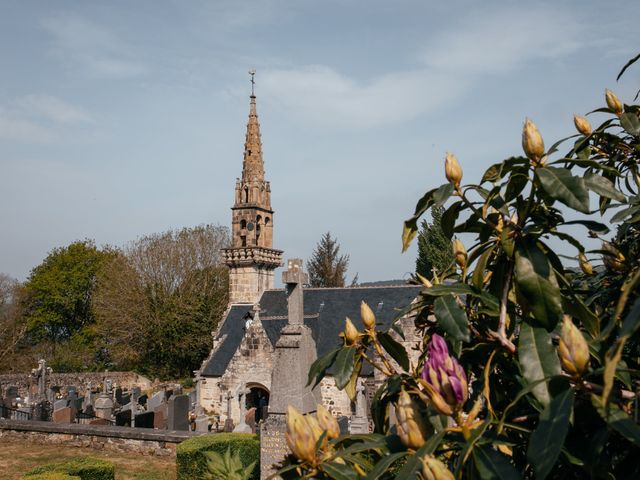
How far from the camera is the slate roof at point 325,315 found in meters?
26.1

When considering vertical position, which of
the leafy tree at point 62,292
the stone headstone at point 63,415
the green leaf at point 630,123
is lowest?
the stone headstone at point 63,415

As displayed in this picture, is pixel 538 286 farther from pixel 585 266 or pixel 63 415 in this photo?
pixel 63 415

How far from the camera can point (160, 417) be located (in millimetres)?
21266

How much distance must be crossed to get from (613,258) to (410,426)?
5.55 feet

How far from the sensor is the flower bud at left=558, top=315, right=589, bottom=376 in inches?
56.7

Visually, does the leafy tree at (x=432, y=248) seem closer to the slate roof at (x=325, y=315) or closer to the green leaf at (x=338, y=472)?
the slate roof at (x=325, y=315)

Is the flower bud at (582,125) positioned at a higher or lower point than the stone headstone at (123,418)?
higher

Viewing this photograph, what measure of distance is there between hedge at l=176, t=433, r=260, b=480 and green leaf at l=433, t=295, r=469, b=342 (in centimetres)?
1022

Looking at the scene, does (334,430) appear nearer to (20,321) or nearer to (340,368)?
(340,368)

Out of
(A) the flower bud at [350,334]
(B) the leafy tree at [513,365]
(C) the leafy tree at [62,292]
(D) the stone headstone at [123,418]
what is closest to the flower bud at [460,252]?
(B) the leafy tree at [513,365]

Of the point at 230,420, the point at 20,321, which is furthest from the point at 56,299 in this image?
the point at 230,420

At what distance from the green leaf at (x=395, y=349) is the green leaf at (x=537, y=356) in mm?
690

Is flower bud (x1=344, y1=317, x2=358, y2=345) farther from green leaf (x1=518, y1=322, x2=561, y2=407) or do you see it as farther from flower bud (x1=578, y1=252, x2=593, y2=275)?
flower bud (x1=578, y1=252, x2=593, y2=275)

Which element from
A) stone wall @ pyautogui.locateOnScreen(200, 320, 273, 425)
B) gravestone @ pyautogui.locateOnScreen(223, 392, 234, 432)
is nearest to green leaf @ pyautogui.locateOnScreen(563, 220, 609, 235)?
gravestone @ pyautogui.locateOnScreen(223, 392, 234, 432)
